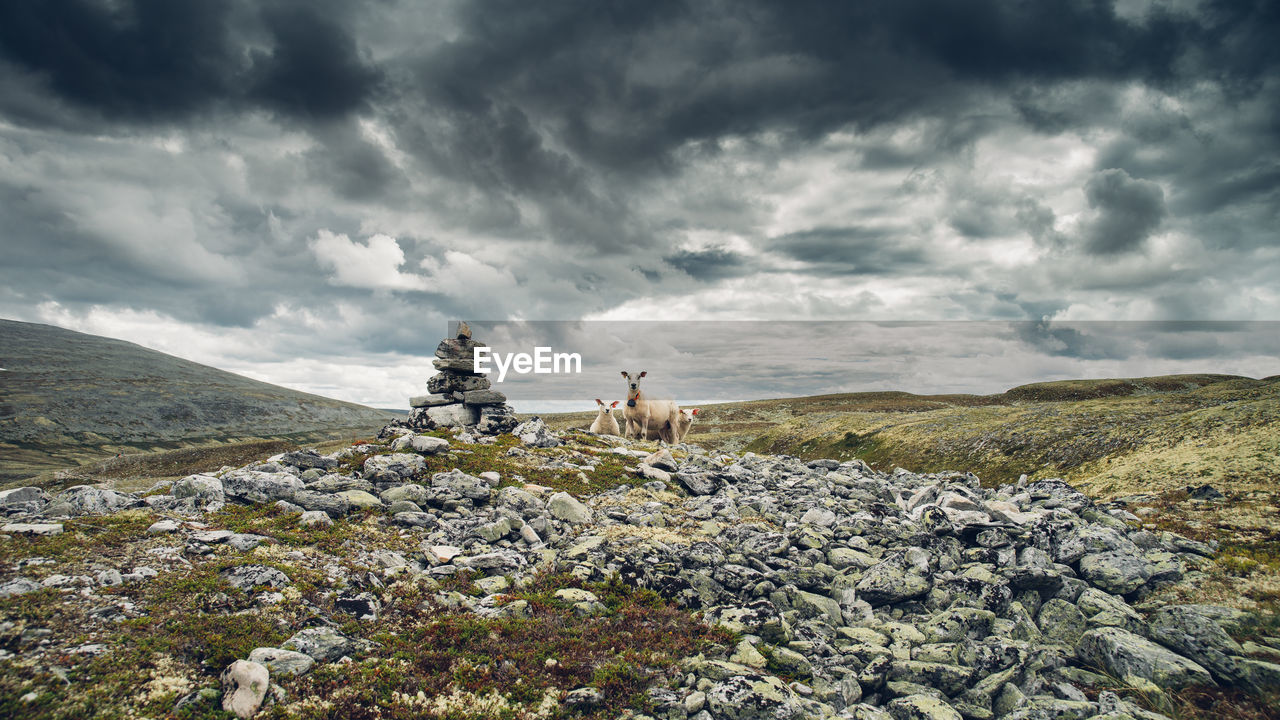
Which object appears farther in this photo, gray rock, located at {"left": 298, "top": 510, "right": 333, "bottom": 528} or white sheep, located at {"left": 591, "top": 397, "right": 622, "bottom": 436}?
white sheep, located at {"left": 591, "top": 397, "right": 622, "bottom": 436}

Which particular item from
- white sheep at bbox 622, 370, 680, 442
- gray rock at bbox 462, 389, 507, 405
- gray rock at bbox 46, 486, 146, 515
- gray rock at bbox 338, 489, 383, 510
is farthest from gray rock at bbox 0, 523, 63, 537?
white sheep at bbox 622, 370, 680, 442

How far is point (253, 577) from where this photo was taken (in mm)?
10016

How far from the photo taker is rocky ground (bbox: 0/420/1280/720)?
7703mm

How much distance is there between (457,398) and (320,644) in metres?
18.8

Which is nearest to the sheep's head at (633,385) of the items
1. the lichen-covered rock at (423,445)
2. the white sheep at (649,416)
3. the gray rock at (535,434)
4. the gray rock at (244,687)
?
the white sheep at (649,416)

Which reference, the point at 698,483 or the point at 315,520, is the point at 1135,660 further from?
the point at 315,520

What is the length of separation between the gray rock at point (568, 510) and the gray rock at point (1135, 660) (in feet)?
39.3

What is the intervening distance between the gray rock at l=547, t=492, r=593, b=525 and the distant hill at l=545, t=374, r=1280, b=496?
61.8 ft

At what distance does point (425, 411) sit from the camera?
26.7 m

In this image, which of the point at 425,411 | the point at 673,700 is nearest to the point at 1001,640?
the point at 673,700

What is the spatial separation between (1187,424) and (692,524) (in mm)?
23608

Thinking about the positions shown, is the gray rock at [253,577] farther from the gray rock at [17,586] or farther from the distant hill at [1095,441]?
the distant hill at [1095,441]

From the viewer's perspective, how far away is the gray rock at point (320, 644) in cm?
831

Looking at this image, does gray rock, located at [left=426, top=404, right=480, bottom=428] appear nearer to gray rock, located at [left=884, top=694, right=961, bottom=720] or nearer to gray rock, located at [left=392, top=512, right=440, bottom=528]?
gray rock, located at [left=392, top=512, right=440, bottom=528]
